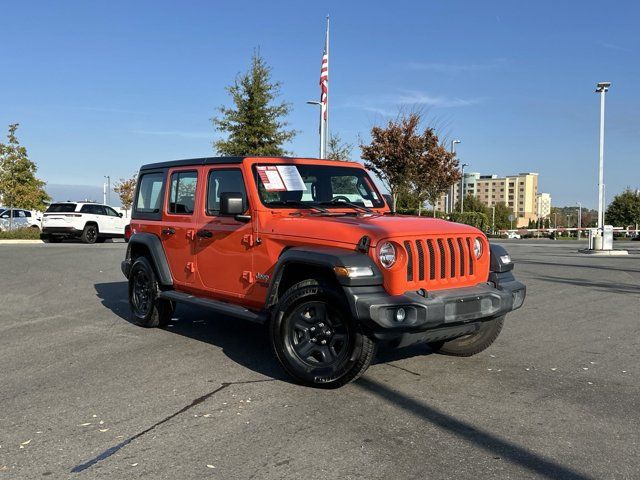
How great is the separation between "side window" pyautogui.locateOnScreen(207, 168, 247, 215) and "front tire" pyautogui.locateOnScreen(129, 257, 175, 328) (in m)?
1.38

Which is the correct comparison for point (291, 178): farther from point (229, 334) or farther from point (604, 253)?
point (604, 253)

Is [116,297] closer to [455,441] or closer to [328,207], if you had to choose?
[328,207]

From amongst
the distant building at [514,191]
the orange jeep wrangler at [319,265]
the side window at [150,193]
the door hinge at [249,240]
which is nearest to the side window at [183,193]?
the orange jeep wrangler at [319,265]

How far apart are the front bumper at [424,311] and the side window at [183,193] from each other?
8.99ft

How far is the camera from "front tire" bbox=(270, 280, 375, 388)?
14.4ft

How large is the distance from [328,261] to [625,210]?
233 feet

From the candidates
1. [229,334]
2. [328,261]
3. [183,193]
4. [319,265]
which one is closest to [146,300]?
[229,334]

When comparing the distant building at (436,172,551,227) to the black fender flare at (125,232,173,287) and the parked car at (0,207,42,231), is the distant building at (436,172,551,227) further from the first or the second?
the black fender flare at (125,232,173,287)

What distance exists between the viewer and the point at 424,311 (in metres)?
4.21

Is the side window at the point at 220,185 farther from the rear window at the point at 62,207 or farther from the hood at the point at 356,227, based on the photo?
the rear window at the point at 62,207

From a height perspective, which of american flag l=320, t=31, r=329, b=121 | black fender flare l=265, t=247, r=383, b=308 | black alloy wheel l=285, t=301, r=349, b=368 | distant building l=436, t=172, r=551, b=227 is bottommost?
black alloy wheel l=285, t=301, r=349, b=368

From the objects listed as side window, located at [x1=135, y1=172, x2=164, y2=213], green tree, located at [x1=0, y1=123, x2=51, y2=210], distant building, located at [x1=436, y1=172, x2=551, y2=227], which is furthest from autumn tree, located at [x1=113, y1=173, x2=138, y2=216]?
distant building, located at [x1=436, y1=172, x2=551, y2=227]

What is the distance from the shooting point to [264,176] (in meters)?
5.62

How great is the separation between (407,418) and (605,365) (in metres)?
2.51
